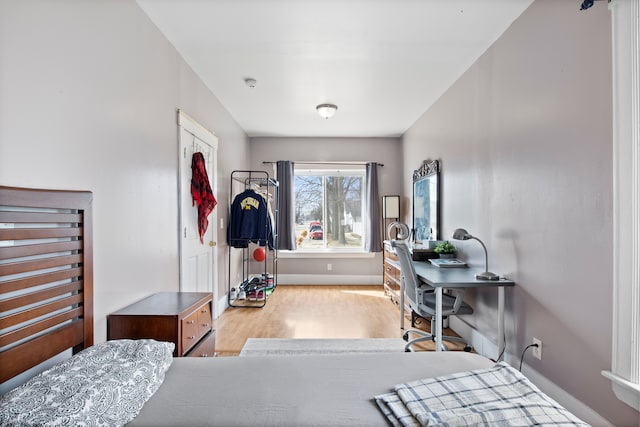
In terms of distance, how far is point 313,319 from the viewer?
152 inches

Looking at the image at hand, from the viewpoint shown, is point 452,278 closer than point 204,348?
No

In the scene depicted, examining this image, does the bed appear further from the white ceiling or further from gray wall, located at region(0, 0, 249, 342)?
the white ceiling

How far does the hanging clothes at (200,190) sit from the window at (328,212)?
9.12ft

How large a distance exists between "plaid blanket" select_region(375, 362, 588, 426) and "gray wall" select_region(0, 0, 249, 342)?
1619 mm

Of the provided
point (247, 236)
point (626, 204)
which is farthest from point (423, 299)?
point (247, 236)

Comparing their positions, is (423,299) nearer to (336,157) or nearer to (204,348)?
(204,348)

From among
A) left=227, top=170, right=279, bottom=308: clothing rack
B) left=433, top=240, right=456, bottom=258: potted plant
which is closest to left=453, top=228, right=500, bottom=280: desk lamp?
left=433, top=240, right=456, bottom=258: potted plant

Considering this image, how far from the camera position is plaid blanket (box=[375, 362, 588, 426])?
3.09 feet

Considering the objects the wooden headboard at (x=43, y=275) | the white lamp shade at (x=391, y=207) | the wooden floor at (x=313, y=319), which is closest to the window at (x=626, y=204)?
the wooden floor at (x=313, y=319)

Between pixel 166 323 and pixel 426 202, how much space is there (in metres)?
3.50

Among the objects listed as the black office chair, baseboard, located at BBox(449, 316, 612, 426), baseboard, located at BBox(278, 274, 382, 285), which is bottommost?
baseboard, located at BBox(278, 274, 382, 285)

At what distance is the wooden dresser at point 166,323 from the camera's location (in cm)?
174

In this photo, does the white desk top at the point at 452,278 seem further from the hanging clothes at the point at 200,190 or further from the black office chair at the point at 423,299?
the hanging clothes at the point at 200,190

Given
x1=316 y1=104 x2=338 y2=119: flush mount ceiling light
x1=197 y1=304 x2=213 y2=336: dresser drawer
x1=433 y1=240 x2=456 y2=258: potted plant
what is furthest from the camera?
x1=316 y1=104 x2=338 y2=119: flush mount ceiling light
